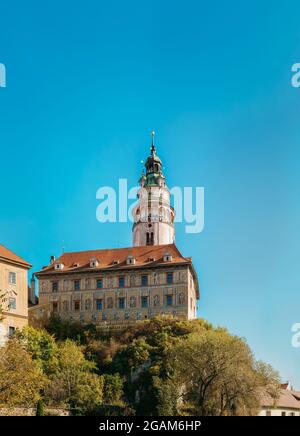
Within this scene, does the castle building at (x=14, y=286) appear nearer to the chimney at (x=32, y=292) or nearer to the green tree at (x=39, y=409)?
the green tree at (x=39, y=409)

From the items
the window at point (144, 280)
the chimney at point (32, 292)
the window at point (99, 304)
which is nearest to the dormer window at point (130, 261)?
the window at point (144, 280)

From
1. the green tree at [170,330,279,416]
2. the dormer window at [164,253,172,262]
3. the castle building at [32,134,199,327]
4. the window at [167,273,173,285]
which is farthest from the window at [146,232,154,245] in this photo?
the green tree at [170,330,279,416]

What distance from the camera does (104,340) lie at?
67.2m

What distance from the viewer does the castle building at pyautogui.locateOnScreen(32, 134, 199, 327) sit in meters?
70.9

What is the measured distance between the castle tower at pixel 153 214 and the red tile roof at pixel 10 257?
35097 millimetres

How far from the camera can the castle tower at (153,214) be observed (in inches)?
3725

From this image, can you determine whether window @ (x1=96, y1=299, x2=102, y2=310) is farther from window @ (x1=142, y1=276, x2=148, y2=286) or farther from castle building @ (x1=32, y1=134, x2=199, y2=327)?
window @ (x1=142, y1=276, x2=148, y2=286)

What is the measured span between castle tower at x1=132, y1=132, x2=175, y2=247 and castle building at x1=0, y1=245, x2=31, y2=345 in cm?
3540

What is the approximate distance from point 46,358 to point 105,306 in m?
17.1

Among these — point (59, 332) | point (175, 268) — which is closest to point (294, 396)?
point (175, 268)

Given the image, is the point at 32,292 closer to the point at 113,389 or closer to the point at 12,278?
the point at 12,278

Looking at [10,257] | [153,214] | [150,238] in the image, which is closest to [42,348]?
[10,257]

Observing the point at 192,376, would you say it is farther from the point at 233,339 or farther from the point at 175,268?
the point at 175,268

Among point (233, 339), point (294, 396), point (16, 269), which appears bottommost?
point (294, 396)
